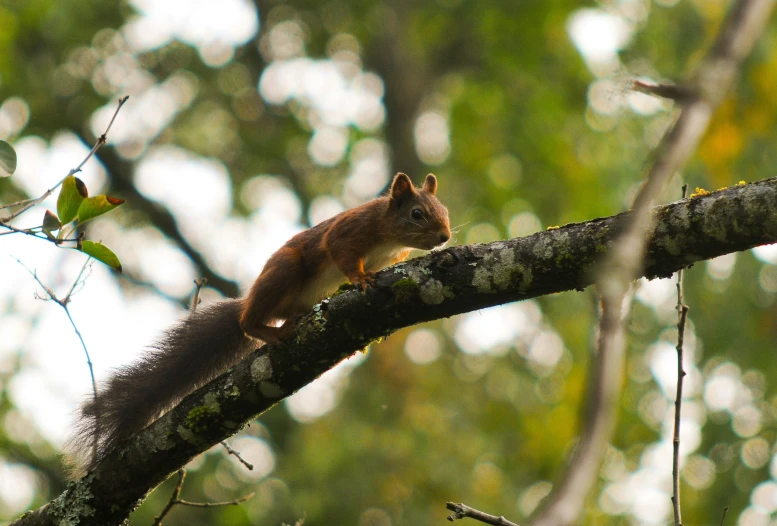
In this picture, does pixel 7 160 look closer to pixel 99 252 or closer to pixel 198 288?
pixel 99 252

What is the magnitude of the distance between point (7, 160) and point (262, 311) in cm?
149

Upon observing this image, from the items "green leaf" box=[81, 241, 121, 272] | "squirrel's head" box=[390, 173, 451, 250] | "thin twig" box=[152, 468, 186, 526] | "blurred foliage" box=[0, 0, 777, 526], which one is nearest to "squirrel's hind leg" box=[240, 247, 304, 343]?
"squirrel's head" box=[390, 173, 451, 250]

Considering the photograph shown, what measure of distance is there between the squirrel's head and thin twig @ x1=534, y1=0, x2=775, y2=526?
336 centimetres

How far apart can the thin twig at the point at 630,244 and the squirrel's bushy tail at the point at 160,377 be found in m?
2.57

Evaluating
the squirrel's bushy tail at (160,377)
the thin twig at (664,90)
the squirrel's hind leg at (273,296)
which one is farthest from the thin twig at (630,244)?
the squirrel's hind leg at (273,296)

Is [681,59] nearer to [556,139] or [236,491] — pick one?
[556,139]

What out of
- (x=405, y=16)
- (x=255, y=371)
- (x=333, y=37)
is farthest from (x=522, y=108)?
(x=255, y=371)

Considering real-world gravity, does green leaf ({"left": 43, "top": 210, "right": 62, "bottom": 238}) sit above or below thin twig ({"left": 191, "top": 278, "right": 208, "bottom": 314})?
below

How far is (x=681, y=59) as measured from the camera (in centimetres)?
994

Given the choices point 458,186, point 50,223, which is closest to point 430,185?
point 50,223

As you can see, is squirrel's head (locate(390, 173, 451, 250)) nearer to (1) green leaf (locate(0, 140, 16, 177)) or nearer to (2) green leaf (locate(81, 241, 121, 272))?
(2) green leaf (locate(81, 241, 121, 272))

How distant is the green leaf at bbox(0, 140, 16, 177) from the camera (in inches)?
92.8

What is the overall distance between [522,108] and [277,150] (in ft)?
13.3

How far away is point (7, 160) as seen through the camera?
2379 mm
